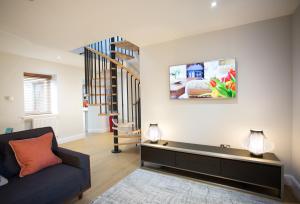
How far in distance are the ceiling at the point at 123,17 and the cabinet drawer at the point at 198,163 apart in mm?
2050

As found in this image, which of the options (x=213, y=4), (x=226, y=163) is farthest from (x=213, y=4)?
(x=226, y=163)

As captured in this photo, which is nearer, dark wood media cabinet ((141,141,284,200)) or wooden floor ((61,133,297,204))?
dark wood media cabinet ((141,141,284,200))

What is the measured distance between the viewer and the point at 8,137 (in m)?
1.98

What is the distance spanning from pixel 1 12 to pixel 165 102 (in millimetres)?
2770

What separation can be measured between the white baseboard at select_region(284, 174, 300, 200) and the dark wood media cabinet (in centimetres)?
22

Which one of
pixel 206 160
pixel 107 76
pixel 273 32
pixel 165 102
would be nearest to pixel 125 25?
pixel 165 102

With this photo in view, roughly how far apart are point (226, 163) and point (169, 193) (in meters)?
0.90

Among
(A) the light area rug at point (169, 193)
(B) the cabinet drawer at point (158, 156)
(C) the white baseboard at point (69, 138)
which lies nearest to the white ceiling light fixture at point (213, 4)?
(B) the cabinet drawer at point (158, 156)

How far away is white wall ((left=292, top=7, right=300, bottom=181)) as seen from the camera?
2.03m

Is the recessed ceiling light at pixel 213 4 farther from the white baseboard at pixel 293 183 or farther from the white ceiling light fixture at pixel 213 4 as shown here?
the white baseboard at pixel 293 183

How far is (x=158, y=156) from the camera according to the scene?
2752 mm

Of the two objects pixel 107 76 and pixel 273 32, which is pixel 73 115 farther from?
pixel 273 32

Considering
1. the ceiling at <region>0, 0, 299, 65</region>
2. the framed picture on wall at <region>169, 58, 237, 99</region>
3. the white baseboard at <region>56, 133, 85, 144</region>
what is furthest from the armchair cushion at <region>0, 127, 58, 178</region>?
the white baseboard at <region>56, 133, 85, 144</region>

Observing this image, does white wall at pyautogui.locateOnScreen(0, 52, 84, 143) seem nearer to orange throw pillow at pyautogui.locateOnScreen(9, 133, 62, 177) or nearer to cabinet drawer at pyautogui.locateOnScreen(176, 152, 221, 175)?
orange throw pillow at pyautogui.locateOnScreen(9, 133, 62, 177)
